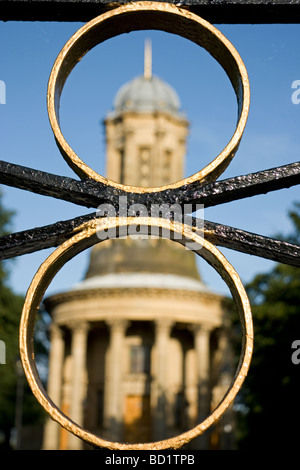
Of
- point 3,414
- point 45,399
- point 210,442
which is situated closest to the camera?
point 45,399

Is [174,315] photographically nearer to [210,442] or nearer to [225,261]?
[210,442]

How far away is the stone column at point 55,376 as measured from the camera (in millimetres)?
45844

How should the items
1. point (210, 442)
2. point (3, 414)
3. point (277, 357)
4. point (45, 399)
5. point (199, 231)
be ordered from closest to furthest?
point (45, 399) < point (199, 231) < point (277, 357) < point (3, 414) < point (210, 442)

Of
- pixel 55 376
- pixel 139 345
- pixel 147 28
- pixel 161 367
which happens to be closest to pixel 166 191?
pixel 147 28

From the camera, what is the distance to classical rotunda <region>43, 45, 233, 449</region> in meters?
43.8

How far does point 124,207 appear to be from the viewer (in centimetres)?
181

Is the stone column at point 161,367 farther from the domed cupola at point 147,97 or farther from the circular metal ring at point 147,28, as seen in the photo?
the circular metal ring at point 147,28

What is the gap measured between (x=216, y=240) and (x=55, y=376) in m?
46.4

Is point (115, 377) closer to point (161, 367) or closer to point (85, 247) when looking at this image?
point (161, 367)

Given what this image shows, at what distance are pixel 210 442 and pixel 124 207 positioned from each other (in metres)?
44.3

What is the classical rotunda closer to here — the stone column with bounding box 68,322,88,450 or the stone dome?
the stone column with bounding box 68,322,88,450

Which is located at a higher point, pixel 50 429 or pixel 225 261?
pixel 50 429

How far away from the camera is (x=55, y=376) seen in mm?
46875
